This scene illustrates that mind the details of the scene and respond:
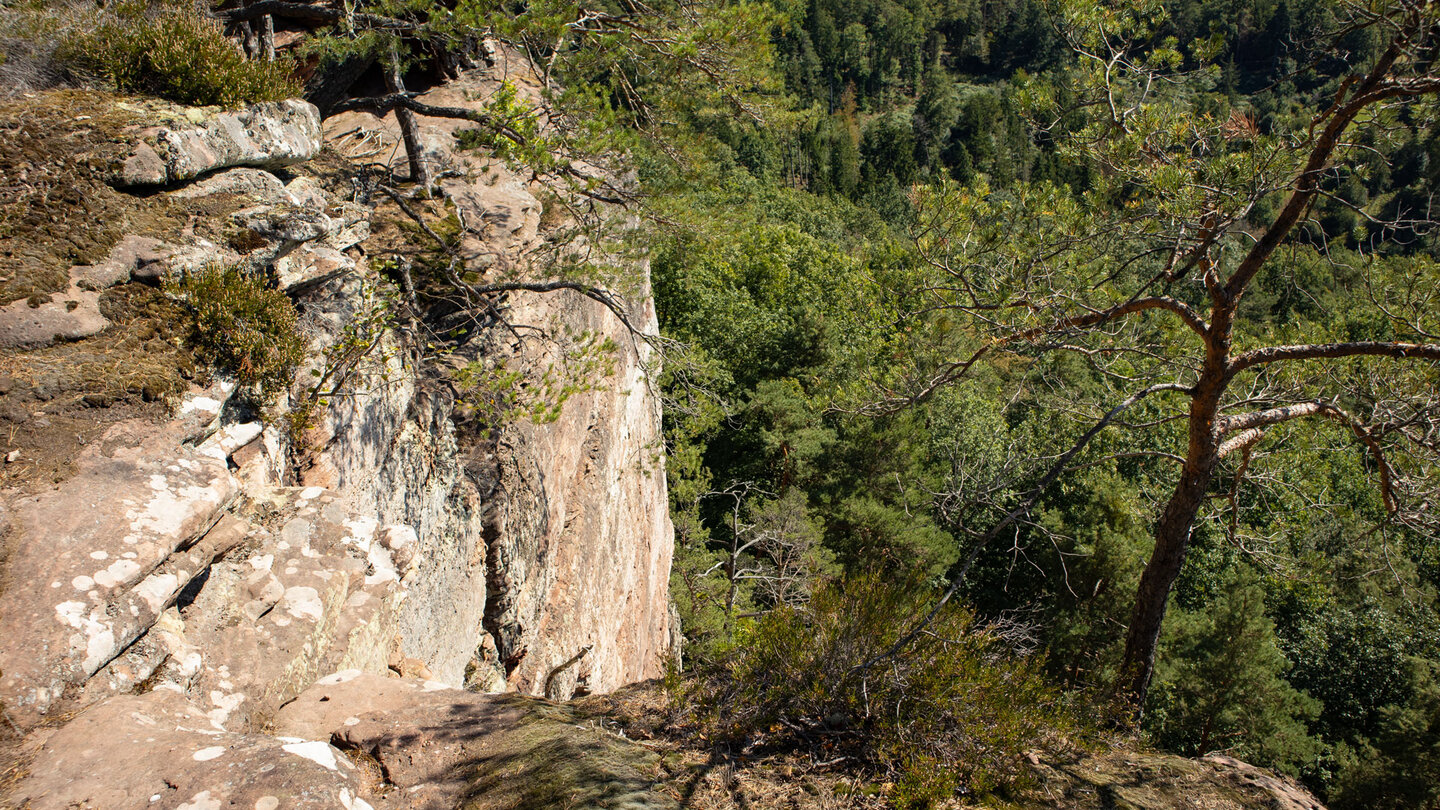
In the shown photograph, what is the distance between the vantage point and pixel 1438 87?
470 cm

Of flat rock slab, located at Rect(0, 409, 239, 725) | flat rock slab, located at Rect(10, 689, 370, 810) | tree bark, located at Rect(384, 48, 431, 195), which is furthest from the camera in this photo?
tree bark, located at Rect(384, 48, 431, 195)

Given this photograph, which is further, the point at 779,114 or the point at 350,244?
the point at 779,114

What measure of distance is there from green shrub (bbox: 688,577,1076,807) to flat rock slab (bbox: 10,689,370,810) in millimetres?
2089

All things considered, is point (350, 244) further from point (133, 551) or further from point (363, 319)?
point (133, 551)

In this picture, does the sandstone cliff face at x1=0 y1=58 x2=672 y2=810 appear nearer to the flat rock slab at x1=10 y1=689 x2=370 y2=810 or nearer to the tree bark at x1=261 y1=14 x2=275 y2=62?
the flat rock slab at x1=10 y1=689 x2=370 y2=810

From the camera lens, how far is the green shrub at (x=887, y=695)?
3916 mm

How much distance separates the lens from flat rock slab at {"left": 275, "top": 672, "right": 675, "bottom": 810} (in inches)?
115

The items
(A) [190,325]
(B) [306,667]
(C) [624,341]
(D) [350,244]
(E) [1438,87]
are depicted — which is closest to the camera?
(B) [306,667]

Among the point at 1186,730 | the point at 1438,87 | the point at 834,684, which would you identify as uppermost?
the point at 1438,87

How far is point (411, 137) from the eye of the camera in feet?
22.6

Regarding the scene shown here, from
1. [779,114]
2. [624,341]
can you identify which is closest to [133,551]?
[624,341]

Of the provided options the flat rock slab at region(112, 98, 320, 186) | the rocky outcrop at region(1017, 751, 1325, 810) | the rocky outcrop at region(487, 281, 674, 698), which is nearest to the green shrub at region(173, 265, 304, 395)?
the flat rock slab at region(112, 98, 320, 186)

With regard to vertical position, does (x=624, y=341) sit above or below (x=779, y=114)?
below

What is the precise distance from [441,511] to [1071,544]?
18.1 meters
